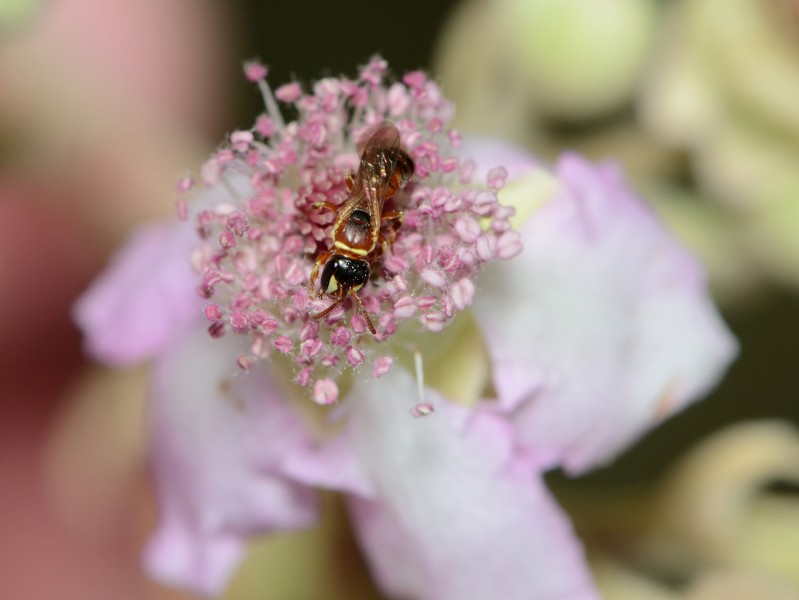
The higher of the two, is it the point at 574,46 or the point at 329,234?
the point at 574,46

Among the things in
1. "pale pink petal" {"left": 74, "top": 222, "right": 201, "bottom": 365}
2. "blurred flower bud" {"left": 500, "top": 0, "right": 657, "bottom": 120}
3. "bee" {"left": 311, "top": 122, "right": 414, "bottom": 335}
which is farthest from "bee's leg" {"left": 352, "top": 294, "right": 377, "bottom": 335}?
"blurred flower bud" {"left": 500, "top": 0, "right": 657, "bottom": 120}

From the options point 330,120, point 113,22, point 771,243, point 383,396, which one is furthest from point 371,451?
point 113,22

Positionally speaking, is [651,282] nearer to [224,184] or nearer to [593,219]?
[593,219]

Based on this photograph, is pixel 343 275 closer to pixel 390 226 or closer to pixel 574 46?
pixel 390 226

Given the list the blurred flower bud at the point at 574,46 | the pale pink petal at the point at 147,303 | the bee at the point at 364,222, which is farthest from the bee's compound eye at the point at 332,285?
the blurred flower bud at the point at 574,46

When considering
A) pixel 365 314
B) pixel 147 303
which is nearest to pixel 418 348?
pixel 365 314

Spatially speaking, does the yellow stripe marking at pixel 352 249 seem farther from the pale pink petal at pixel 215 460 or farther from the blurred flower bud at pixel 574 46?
the blurred flower bud at pixel 574 46
